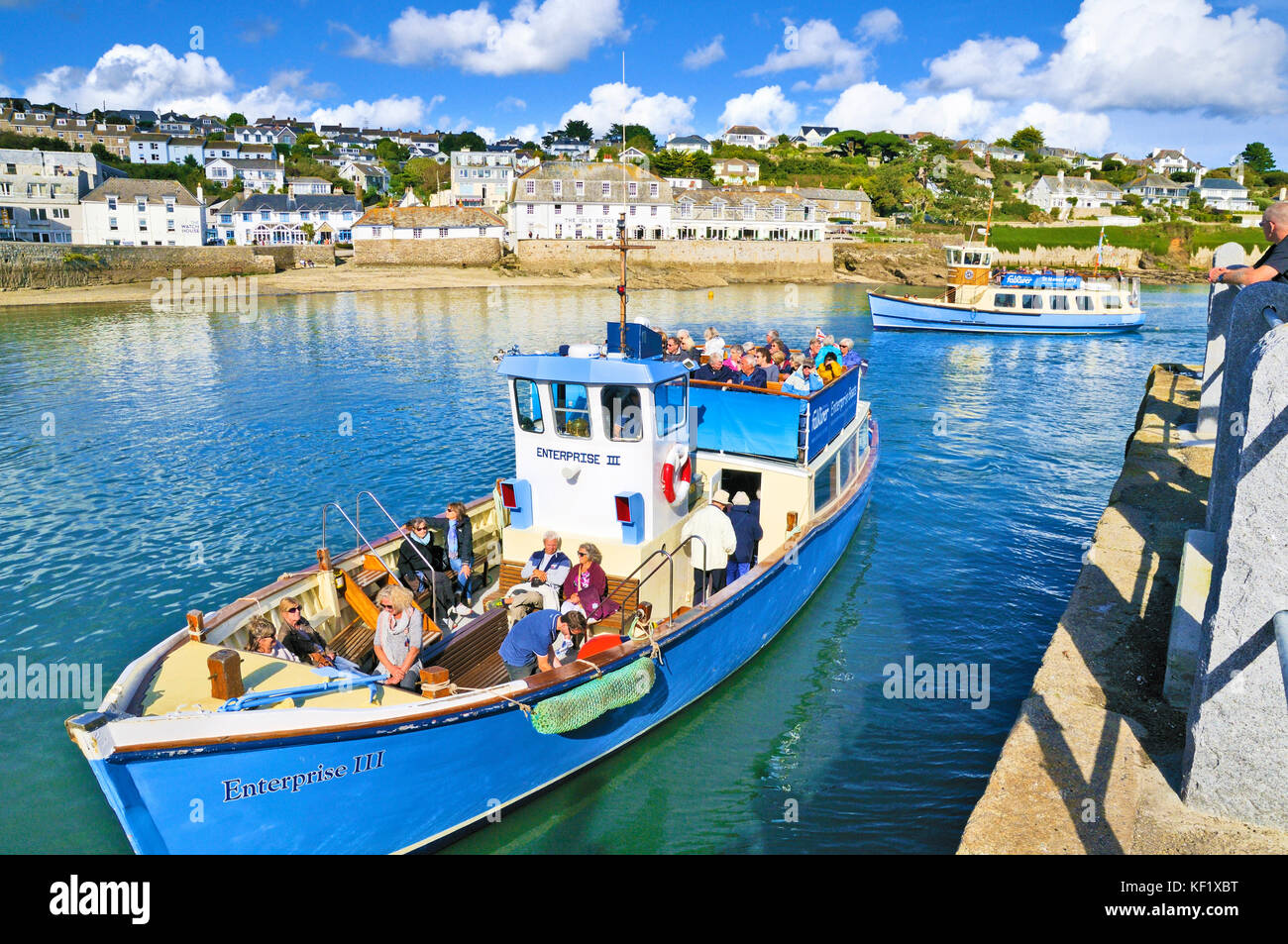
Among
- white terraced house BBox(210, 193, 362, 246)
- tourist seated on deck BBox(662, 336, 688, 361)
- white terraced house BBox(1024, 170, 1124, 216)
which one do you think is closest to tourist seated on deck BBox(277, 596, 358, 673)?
tourist seated on deck BBox(662, 336, 688, 361)

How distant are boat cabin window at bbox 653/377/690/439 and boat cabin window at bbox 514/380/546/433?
5.13 ft

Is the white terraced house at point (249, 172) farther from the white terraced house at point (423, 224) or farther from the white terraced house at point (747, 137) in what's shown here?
the white terraced house at point (747, 137)

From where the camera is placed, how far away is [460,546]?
12344 mm

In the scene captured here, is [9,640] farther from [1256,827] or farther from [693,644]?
[1256,827]

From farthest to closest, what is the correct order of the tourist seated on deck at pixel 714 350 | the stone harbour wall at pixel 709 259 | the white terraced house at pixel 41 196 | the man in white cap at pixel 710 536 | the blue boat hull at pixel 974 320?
the stone harbour wall at pixel 709 259, the white terraced house at pixel 41 196, the blue boat hull at pixel 974 320, the tourist seated on deck at pixel 714 350, the man in white cap at pixel 710 536

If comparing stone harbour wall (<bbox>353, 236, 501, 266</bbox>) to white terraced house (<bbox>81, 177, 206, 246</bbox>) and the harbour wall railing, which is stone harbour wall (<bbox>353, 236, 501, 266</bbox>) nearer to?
white terraced house (<bbox>81, 177, 206, 246</bbox>)

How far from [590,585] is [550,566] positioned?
74 centimetres

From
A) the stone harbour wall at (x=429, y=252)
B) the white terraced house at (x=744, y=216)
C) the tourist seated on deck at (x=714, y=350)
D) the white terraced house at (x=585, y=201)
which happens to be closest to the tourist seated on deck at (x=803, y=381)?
the tourist seated on deck at (x=714, y=350)

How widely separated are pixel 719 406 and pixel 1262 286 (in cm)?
779

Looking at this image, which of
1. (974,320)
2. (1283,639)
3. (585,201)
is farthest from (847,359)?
(585,201)

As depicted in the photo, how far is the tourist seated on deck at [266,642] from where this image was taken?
905 cm

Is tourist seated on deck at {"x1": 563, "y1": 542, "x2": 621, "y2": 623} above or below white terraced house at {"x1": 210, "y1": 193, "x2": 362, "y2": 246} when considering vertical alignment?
below

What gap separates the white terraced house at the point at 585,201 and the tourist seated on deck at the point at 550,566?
79611 millimetres

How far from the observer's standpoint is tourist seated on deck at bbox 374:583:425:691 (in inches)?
355
